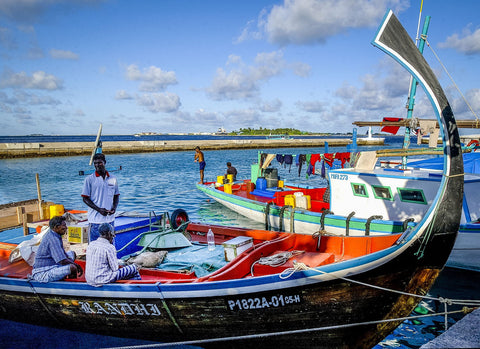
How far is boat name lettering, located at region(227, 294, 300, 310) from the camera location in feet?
19.5

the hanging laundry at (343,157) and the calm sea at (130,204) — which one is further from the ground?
the hanging laundry at (343,157)

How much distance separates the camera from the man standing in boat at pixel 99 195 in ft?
24.7

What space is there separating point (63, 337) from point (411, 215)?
1136 cm

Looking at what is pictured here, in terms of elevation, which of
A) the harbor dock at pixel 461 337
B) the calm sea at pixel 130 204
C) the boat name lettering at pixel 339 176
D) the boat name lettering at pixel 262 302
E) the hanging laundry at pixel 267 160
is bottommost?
the calm sea at pixel 130 204

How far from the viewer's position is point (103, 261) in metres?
6.34

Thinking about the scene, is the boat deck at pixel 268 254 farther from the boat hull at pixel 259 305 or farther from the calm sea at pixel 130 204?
the calm sea at pixel 130 204

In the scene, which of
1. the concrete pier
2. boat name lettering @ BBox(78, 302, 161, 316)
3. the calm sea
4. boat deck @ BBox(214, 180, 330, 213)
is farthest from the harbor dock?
the concrete pier

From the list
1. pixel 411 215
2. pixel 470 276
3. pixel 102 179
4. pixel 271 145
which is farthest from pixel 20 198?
pixel 271 145

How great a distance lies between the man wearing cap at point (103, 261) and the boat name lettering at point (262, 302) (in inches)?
92.9

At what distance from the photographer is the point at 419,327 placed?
8281mm

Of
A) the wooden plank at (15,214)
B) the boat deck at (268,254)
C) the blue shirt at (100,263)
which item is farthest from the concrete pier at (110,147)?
the blue shirt at (100,263)

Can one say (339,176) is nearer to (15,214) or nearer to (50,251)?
(50,251)

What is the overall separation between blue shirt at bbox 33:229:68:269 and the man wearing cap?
0.73 metres

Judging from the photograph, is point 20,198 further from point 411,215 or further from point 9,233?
point 411,215
